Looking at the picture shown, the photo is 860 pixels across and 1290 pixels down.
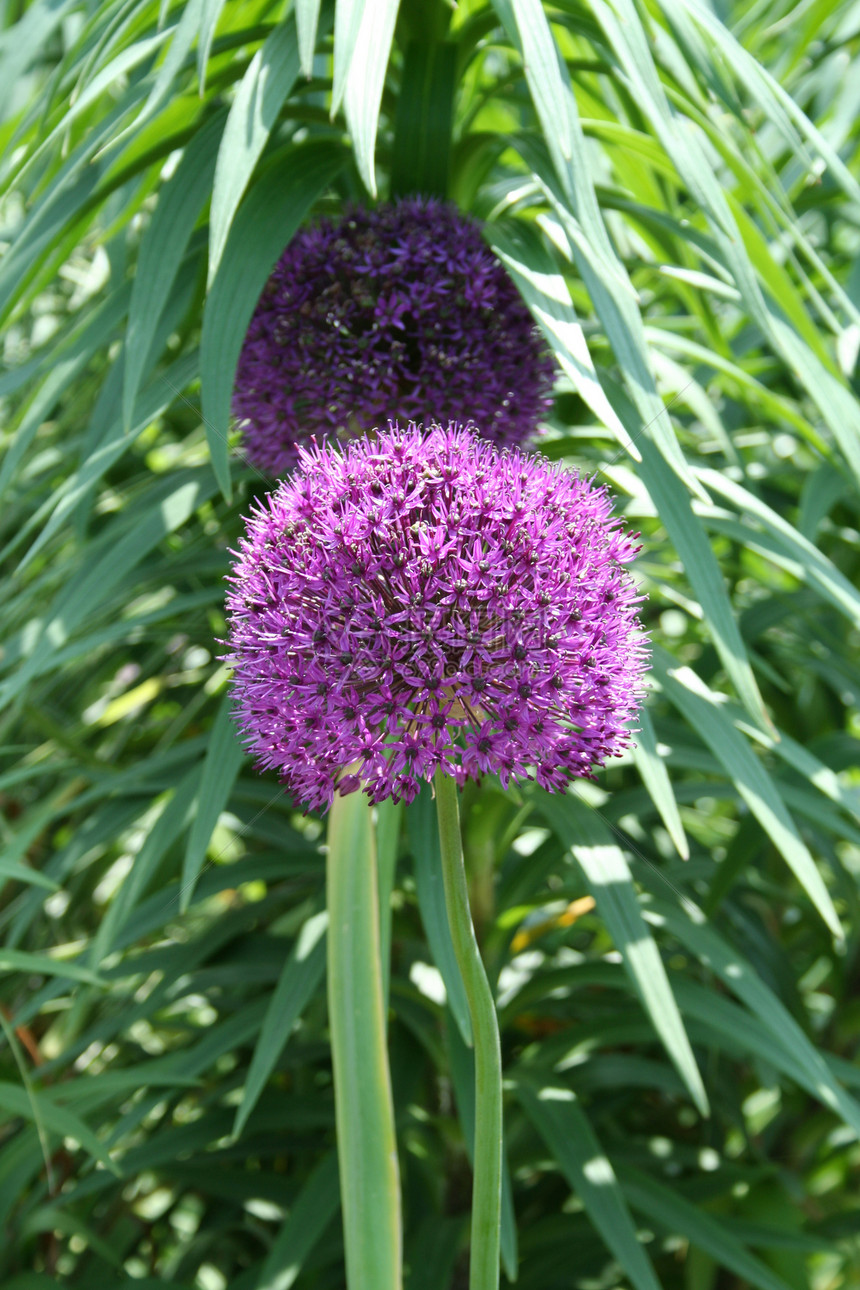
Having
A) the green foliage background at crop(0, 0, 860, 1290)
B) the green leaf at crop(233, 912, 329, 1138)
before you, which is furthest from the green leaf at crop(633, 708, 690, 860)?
the green leaf at crop(233, 912, 329, 1138)

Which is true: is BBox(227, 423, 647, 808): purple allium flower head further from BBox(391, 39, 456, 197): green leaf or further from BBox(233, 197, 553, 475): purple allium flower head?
BBox(391, 39, 456, 197): green leaf

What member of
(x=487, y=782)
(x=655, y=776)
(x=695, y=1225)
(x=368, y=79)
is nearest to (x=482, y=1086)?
(x=655, y=776)

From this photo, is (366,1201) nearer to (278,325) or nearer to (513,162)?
(278,325)

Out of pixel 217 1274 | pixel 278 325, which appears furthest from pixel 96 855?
pixel 278 325

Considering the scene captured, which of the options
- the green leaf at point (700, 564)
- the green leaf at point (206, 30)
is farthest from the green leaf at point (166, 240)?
the green leaf at point (700, 564)

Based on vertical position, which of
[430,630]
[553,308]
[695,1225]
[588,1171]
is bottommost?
[695,1225]

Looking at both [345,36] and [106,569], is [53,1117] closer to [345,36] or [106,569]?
[106,569]
